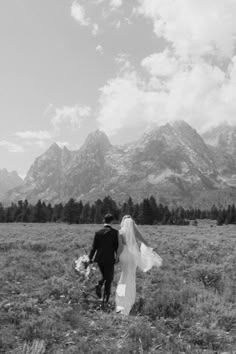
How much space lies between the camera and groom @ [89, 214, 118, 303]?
10.1 metres

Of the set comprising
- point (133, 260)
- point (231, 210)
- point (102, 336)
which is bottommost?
point (102, 336)

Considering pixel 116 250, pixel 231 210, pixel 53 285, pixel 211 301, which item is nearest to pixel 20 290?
pixel 53 285

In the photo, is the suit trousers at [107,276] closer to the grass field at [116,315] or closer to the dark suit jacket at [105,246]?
the dark suit jacket at [105,246]

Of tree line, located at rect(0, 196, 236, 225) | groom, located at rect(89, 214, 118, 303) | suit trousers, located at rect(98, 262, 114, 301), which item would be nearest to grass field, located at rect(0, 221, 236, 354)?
suit trousers, located at rect(98, 262, 114, 301)

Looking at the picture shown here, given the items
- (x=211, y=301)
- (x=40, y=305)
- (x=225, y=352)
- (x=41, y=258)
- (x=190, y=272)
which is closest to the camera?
(x=225, y=352)

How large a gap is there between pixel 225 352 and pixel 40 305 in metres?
4.90

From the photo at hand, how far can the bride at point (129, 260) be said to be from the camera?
9.61 meters

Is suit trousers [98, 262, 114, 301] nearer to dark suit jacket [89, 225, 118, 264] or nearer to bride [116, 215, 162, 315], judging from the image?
dark suit jacket [89, 225, 118, 264]

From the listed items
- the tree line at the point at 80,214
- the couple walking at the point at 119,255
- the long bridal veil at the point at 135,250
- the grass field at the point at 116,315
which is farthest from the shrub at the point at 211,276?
the tree line at the point at 80,214

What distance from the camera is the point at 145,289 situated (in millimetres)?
11578

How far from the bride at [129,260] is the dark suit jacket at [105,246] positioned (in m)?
0.23

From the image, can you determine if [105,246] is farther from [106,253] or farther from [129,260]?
[129,260]

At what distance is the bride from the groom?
262 mm

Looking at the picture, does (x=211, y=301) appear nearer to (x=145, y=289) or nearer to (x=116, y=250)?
(x=145, y=289)
